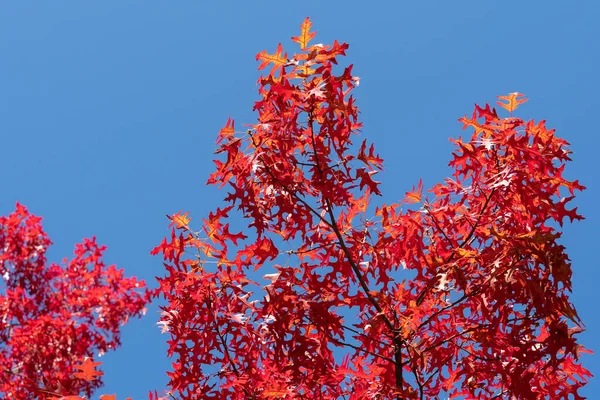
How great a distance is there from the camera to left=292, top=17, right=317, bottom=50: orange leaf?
147 inches

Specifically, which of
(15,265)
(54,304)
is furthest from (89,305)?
(15,265)

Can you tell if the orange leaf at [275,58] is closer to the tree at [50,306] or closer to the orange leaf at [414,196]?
the orange leaf at [414,196]

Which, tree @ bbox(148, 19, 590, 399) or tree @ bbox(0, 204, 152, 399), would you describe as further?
tree @ bbox(0, 204, 152, 399)

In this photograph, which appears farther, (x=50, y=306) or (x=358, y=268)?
(x=50, y=306)

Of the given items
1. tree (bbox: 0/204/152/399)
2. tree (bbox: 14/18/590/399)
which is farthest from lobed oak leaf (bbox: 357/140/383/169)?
tree (bbox: 0/204/152/399)

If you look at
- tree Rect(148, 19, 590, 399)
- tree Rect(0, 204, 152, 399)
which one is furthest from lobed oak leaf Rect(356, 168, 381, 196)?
tree Rect(0, 204, 152, 399)

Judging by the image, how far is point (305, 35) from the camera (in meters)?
3.74

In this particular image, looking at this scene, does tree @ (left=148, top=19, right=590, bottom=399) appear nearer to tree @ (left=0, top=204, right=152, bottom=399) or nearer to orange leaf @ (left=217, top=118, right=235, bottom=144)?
orange leaf @ (left=217, top=118, right=235, bottom=144)

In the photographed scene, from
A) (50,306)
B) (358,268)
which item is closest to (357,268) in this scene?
(358,268)

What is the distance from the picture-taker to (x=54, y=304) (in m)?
10.5

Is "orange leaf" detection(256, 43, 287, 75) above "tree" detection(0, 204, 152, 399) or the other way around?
the other way around

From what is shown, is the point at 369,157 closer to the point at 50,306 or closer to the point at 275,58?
the point at 275,58

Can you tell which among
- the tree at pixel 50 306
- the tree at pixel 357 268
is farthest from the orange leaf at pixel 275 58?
the tree at pixel 50 306

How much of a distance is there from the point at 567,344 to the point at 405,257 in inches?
42.7
